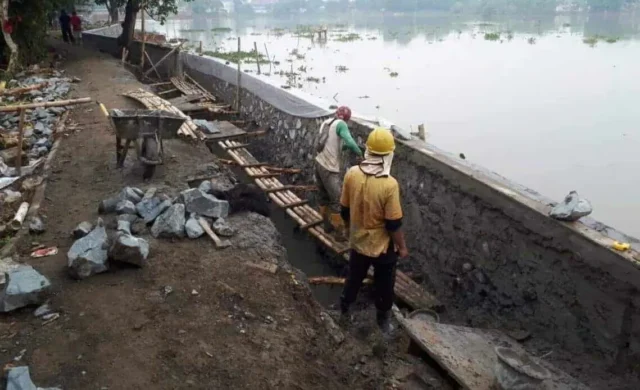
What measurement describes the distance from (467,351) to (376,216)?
4.11ft

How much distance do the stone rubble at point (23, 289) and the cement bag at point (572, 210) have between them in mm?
4106

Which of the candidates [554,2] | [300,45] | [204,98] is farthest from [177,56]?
[554,2]

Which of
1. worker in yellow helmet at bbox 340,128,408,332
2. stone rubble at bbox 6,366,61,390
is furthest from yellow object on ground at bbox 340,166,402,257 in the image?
stone rubble at bbox 6,366,61,390

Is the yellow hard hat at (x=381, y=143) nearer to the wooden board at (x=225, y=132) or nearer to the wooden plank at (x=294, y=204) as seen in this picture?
the wooden plank at (x=294, y=204)

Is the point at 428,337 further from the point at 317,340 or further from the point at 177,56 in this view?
the point at 177,56

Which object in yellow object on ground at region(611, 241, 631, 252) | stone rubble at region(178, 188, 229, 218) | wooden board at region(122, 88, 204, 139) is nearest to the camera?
yellow object on ground at region(611, 241, 631, 252)

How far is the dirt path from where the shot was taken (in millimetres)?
3400

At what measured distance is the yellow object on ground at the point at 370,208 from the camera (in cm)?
403

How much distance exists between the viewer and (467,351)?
403 cm

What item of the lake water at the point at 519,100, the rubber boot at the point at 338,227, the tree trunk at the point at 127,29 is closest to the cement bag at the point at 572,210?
the rubber boot at the point at 338,227

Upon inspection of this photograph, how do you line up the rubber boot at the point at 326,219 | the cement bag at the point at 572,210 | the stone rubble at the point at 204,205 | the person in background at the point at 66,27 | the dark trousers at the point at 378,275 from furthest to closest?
the person in background at the point at 66,27
the rubber boot at the point at 326,219
the stone rubble at the point at 204,205
the dark trousers at the point at 378,275
the cement bag at the point at 572,210

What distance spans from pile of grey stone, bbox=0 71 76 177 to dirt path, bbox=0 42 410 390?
246 centimetres

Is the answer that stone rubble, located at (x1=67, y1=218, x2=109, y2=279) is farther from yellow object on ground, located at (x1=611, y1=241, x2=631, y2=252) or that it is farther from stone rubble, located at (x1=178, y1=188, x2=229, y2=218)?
yellow object on ground, located at (x1=611, y1=241, x2=631, y2=252)

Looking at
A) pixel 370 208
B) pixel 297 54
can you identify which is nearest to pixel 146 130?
pixel 370 208
